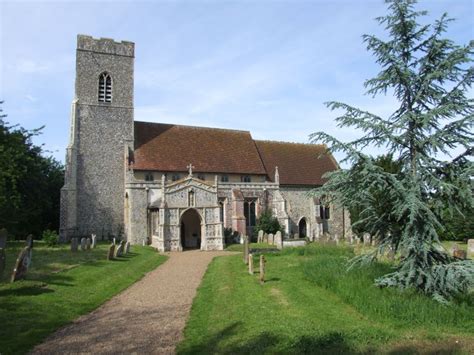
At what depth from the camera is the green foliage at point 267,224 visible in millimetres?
33469

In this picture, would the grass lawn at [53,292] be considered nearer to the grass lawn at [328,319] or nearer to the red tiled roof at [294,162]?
the grass lawn at [328,319]

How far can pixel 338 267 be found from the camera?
12.9 m

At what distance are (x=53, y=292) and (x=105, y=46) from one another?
2864 centimetres

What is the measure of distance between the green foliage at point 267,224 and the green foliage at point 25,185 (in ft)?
56.5

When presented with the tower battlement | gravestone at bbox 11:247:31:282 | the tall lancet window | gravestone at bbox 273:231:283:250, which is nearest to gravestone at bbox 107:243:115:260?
gravestone at bbox 11:247:31:282

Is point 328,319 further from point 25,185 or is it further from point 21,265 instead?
point 25,185

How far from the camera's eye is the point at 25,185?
111ft

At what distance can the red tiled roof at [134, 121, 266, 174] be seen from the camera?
34062 millimetres

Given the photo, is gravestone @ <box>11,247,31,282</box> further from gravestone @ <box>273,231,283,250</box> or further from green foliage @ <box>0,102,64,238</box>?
gravestone @ <box>273,231,283,250</box>

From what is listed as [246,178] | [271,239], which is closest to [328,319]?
[271,239]

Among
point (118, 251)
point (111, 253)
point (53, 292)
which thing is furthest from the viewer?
point (118, 251)

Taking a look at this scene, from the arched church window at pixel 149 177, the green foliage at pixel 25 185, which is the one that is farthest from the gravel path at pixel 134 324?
the arched church window at pixel 149 177

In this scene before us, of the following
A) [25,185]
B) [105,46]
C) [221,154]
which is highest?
[105,46]

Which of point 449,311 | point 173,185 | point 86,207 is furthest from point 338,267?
point 86,207
